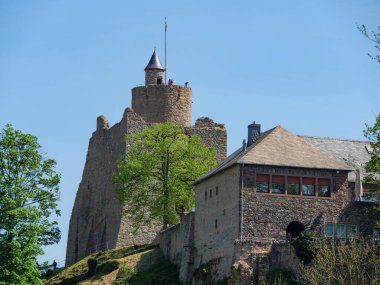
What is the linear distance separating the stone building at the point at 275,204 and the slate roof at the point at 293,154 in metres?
0.06

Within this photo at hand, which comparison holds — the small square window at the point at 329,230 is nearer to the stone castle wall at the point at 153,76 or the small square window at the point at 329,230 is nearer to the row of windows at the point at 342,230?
the row of windows at the point at 342,230

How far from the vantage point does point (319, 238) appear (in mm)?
83688

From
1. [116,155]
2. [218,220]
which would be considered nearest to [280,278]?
[218,220]

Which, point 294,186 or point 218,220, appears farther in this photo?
point 218,220

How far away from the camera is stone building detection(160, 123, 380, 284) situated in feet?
276

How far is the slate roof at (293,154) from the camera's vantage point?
284ft

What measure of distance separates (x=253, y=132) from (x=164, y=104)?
105ft

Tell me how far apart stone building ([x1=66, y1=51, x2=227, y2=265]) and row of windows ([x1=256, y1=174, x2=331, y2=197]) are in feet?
92.3

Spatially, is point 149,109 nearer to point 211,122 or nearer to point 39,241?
point 211,122

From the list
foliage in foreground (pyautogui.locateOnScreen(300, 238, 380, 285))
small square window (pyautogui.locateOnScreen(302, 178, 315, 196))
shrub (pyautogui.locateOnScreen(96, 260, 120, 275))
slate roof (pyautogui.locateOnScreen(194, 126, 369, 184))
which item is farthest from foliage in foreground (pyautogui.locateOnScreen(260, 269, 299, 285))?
shrub (pyautogui.locateOnScreen(96, 260, 120, 275))

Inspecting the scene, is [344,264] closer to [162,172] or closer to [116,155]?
[162,172]

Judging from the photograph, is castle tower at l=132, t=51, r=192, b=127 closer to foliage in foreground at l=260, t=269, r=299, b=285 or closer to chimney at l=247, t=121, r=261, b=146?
chimney at l=247, t=121, r=261, b=146

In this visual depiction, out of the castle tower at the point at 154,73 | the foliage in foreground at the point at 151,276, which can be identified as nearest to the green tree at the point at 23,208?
the foliage in foreground at the point at 151,276

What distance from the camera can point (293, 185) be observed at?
86.6 m
